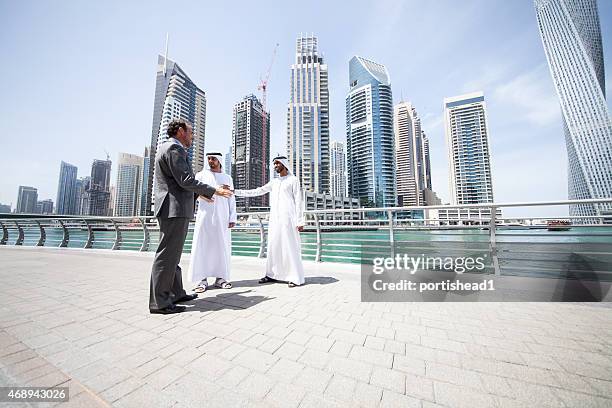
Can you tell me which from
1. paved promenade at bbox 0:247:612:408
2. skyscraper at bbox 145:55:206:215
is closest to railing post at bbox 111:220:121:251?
paved promenade at bbox 0:247:612:408

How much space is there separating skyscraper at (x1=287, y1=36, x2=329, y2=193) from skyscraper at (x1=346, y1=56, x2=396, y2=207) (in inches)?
502

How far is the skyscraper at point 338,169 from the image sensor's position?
560 ft

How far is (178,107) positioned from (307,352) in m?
113

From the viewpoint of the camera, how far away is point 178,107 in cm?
9444

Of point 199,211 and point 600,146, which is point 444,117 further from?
point 199,211

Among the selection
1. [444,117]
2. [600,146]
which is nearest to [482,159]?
[444,117]

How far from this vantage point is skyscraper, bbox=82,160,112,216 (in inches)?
4155

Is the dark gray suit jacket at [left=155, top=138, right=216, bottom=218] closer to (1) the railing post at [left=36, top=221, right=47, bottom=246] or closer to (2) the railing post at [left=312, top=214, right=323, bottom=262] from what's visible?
(2) the railing post at [left=312, top=214, right=323, bottom=262]

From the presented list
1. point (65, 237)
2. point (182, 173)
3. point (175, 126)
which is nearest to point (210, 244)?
point (182, 173)

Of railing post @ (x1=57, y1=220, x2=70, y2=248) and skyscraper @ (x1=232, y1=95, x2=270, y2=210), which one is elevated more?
skyscraper @ (x1=232, y1=95, x2=270, y2=210)

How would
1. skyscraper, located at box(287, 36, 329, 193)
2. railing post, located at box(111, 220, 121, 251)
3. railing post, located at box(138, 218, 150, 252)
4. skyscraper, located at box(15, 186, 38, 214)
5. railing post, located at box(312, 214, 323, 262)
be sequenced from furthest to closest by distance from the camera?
skyscraper, located at box(15, 186, 38, 214) < skyscraper, located at box(287, 36, 329, 193) < railing post, located at box(111, 220, 121, 251) < railing post, located at box(138, 218, 150, 252) < railing post, located at box(312, 214, 323, 262)

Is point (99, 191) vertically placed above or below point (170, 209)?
above

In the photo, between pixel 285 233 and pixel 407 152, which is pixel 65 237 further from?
pixel 407 152

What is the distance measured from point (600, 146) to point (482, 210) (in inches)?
3601
